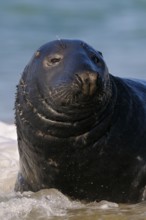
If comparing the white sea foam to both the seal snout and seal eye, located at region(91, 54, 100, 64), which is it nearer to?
seal eye, located at region(91, 54, 100, 64)

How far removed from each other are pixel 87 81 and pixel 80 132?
2.26 feet

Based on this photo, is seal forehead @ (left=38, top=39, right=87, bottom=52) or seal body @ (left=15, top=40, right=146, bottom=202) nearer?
seal body @ (left=15, top=40, right=146, bottom=202)

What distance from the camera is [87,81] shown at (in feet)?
21.4

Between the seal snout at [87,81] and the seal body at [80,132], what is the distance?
19cm

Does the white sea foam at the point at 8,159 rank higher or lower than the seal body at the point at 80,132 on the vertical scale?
lower

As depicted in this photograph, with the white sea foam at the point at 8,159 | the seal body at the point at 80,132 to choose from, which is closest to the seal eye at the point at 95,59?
the seal body at the point at 80,132

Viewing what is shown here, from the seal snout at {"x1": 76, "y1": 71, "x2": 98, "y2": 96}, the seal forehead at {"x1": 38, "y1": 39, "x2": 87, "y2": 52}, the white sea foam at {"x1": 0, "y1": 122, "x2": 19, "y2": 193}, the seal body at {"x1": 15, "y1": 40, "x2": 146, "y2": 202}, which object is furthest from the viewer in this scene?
the white sea foam at {"x1": 0, "y1": 122, "x2": 19, "y2": 193}

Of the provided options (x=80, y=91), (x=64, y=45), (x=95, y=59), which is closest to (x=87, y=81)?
(x=80, y=91)

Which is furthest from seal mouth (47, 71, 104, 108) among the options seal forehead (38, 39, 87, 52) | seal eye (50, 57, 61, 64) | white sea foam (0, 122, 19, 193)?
white sea foam (0, 122, 19, 193)

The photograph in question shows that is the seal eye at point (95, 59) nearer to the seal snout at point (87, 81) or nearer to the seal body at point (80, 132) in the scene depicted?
the seal body at point (80, 132)

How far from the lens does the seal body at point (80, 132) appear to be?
693cm

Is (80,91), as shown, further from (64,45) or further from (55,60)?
(64,45)

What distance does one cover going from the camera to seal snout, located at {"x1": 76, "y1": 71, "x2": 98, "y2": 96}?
653 centimetres

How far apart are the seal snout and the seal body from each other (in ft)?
0.62
